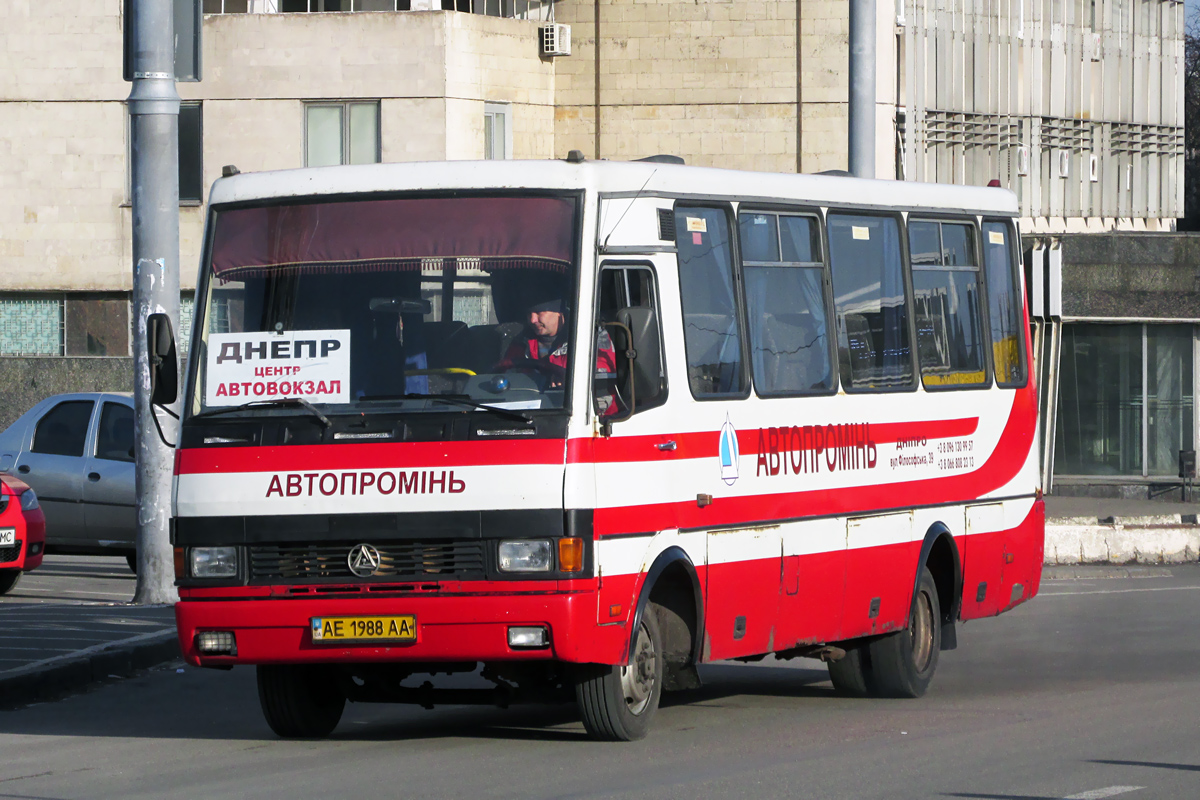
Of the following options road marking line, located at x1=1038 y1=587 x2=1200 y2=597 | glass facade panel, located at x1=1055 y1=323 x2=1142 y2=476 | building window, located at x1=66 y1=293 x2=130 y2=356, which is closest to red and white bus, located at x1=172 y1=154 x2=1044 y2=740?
road marking line, located at x1=1038 y1=587 x2=1200 y2=597

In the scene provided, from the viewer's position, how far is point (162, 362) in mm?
9953

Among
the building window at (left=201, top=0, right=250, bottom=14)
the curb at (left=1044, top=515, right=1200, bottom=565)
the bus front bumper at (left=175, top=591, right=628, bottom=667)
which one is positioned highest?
the building window at (left=201, top=0, right=250, bottom=14)

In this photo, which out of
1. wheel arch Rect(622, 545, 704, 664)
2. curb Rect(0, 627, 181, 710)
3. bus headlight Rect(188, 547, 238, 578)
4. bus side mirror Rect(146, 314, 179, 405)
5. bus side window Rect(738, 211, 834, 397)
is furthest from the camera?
curb Rect(0, 627, 181, 710)

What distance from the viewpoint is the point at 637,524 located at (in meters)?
9.59

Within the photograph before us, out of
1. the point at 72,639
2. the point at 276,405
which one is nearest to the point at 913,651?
the point at 276,405

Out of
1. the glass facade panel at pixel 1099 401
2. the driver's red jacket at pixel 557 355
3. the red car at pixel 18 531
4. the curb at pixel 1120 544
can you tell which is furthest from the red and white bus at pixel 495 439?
the glass facade panel at pixel 1099 401

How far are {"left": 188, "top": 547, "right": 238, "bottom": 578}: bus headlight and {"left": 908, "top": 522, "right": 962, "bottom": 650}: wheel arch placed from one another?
486 cm

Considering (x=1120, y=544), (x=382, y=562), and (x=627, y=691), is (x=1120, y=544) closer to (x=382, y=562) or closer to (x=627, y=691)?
(x=627, y=691)

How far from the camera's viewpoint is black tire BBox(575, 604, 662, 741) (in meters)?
9.60

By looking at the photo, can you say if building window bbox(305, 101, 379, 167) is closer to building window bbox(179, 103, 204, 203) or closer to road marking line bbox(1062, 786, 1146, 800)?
building window bbox(179, 103, 204, 203)

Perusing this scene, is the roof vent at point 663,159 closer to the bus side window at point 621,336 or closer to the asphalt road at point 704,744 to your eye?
the bus side window at point 621,336

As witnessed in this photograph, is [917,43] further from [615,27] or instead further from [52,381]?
[52,381]

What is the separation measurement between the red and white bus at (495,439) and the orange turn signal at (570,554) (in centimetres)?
1

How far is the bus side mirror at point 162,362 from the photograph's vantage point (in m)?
9.80
